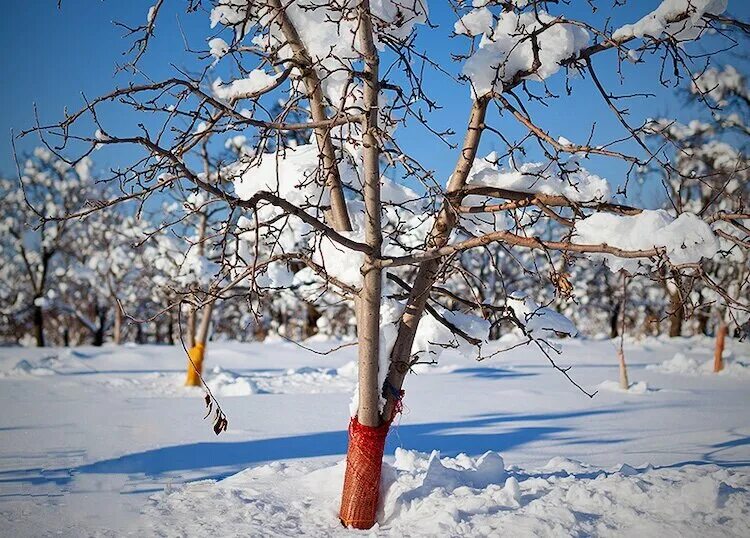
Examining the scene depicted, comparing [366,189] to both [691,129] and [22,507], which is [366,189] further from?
[691,129]

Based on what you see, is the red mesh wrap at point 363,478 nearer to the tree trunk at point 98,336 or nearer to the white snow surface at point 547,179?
the white snow surface at point 547,179

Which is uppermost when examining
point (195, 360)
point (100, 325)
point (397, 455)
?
point (100, 325)

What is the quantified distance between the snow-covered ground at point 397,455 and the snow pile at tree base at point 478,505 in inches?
0.5

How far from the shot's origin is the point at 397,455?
5160 mm

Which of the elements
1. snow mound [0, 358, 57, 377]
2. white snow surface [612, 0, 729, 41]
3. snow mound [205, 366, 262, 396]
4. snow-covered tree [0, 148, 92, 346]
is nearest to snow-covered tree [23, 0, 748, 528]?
white snow surface [612, 0, 729, 41]

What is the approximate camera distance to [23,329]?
3822 cm

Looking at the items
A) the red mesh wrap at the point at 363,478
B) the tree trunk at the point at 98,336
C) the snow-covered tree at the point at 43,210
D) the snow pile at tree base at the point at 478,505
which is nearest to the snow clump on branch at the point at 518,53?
the red mesh wrap at the point at 363,478

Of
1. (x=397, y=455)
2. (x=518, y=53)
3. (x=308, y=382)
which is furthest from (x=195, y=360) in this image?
(x=518, y=53)

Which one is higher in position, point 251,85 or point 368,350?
point 251,85

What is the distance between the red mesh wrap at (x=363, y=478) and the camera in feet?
12.6

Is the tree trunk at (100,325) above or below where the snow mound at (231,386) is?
above

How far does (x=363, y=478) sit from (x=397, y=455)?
137 cm

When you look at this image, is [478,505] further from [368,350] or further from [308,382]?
[308,382]

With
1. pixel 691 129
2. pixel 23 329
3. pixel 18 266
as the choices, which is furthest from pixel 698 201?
pixel 23 329
